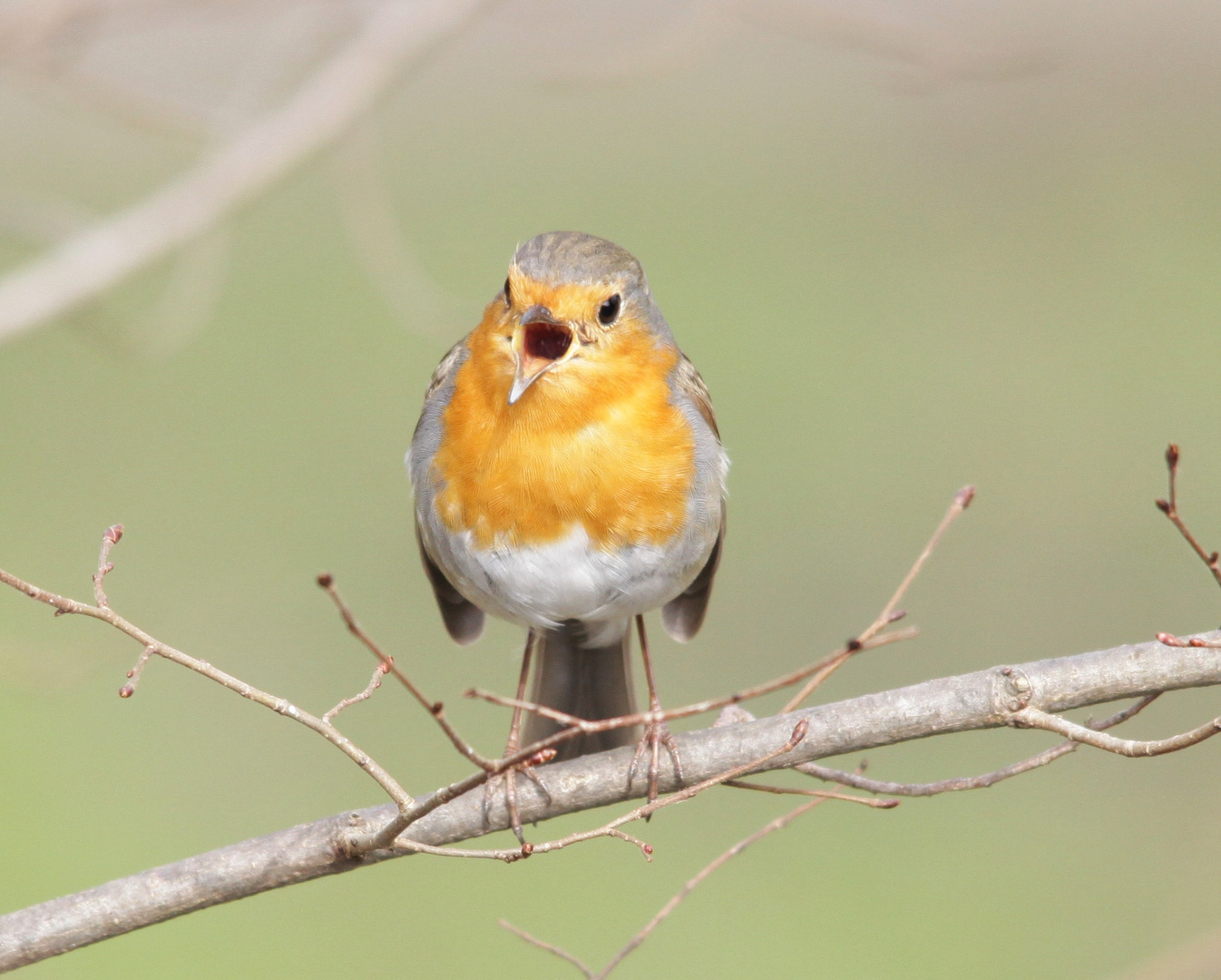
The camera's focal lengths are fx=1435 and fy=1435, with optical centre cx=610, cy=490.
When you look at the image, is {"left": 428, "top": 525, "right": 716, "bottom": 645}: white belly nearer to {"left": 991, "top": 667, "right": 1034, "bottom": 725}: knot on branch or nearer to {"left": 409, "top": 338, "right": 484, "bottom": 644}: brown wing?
{"left": 409, "top": 338, "right": 484, "bottom": 644}: brown wing

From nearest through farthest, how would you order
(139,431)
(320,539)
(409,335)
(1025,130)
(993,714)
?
(993,714)
(320,539)
(139,431)
(409,335)
(1025,130)

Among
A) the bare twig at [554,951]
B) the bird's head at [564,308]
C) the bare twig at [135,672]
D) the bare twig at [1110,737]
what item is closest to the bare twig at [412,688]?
the bare twig at [135,672]

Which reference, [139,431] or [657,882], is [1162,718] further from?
[139,431]

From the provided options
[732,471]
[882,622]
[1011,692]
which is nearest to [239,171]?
[882,622]

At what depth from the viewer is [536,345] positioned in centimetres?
312

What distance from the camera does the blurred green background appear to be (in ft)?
19.6

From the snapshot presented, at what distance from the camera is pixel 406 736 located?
23.4ft

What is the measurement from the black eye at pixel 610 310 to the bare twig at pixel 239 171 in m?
1.44

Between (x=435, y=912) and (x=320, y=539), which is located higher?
(x=320, y=539)

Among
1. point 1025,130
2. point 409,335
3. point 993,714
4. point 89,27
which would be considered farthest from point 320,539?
point 1025,130

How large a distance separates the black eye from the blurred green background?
1.20m

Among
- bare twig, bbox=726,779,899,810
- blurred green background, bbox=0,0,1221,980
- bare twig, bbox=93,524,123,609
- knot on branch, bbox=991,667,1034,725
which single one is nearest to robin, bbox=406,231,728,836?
bare twig, bbox=726,779,899,810

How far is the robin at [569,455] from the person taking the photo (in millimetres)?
3043

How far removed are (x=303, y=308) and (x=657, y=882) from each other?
6090 millimetres
